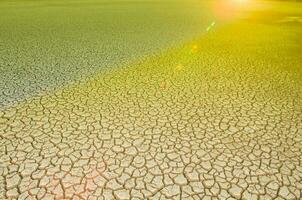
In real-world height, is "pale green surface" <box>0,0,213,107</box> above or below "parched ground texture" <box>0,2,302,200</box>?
above

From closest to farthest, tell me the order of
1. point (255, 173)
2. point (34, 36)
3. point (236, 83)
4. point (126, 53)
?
1. point (255, 173)
2. point (236, 83)
3. point (126, 53)
4. point (34, 36)

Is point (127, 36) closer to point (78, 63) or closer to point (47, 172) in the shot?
point (78, 63)

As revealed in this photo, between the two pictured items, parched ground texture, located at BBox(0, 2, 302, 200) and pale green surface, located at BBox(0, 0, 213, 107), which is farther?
pale green surface, located at BBox(0, 0, 213, 107)

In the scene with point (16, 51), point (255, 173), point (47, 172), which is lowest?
point (255, 173)

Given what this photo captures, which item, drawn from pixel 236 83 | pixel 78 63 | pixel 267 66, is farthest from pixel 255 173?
pixel 78 63

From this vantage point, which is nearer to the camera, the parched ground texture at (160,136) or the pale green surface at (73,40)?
the parched ground texture at (160,136)

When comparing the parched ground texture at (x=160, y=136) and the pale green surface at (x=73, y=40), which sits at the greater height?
the pale green surface at (x=73, y=40)

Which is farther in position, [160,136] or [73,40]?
[73,40]

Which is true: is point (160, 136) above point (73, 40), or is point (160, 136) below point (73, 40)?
below
